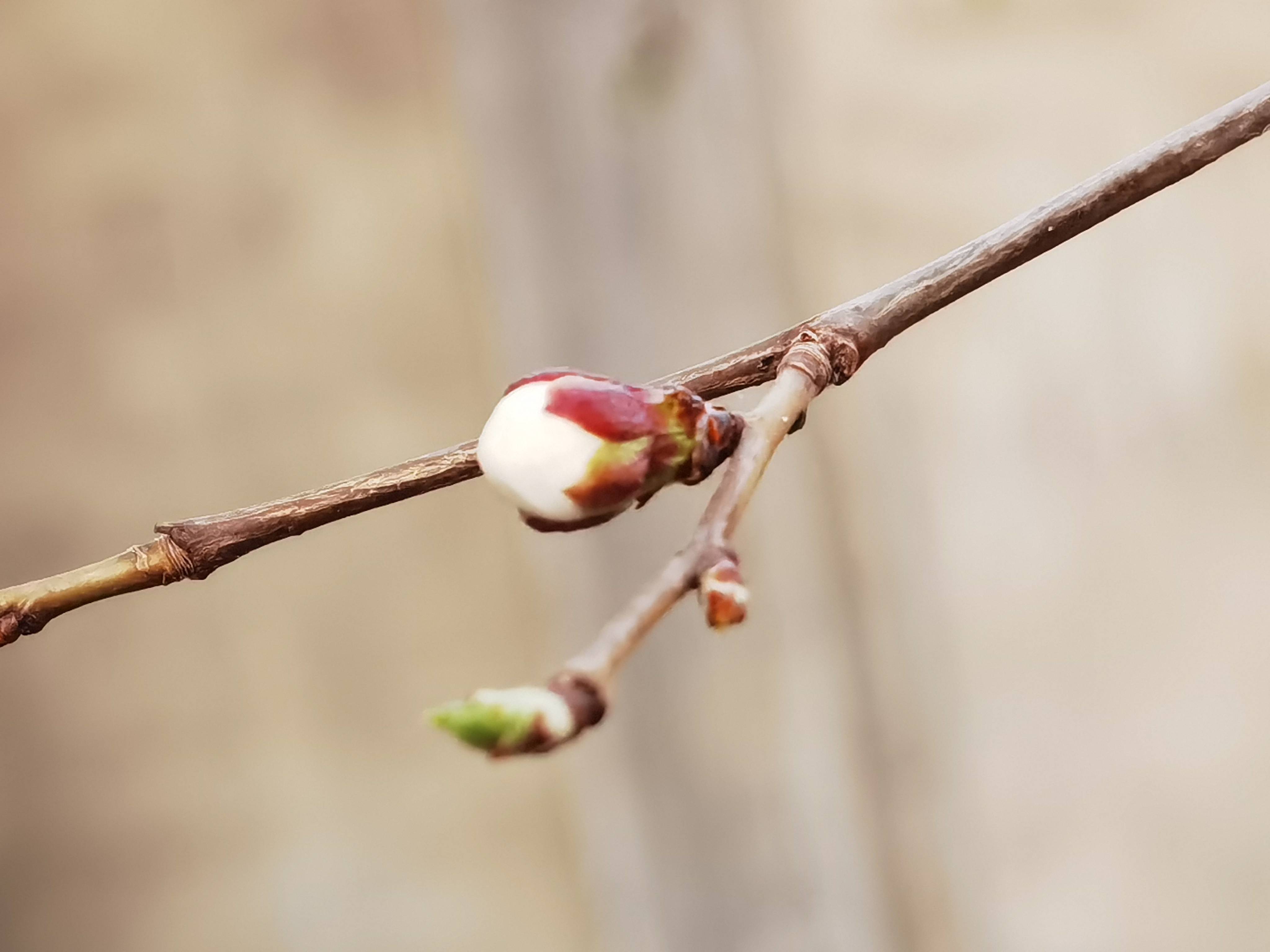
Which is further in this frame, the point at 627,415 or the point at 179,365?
the point at 179,365

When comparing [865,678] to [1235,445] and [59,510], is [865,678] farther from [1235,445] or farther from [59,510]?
[59,510]

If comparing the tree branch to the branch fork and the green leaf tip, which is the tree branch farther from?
the green leaf tip

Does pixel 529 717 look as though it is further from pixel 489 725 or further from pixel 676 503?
pixel 676 503

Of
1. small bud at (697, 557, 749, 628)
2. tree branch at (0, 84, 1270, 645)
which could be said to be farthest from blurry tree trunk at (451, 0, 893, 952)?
small bud at (697, 557, 749, 628)

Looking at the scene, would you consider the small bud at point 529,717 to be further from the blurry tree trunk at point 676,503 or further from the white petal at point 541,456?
the blurry tree trunk at point 676,503

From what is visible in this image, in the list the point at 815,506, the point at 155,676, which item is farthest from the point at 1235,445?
the point at 155,676
